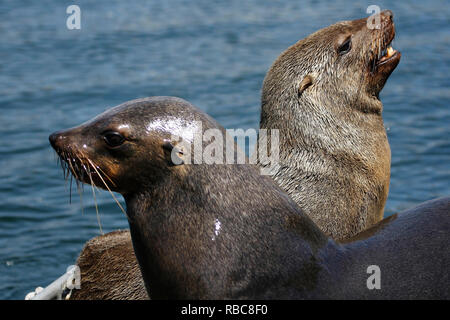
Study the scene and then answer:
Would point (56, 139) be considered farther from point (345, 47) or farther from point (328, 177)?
point (345, 47)

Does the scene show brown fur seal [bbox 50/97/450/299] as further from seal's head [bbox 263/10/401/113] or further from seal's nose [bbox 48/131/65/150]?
seal's head [bbox 263/10/401/113]

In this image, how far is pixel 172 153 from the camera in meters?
4.40

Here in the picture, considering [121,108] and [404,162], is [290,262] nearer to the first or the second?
[121,108]

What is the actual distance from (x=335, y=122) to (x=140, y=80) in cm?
885

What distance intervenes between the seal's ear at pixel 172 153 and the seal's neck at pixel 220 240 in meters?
0.12

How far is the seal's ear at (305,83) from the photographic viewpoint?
6668 millimetres

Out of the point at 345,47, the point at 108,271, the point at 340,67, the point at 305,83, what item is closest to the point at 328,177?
the point at 305,83

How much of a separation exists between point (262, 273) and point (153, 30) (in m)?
14.8

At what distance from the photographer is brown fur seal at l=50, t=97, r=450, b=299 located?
4215 mm

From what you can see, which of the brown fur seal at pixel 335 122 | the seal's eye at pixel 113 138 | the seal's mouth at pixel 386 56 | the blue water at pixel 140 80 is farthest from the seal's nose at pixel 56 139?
the blue water at pixel 140 80

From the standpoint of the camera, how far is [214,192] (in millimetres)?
4355

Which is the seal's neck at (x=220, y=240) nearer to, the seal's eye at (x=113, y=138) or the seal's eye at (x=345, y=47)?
the seal's eye at (x=113, y=138)

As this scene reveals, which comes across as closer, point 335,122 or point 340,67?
point 335,122

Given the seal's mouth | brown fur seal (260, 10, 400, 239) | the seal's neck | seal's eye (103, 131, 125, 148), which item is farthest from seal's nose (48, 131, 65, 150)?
the seal's mouth
